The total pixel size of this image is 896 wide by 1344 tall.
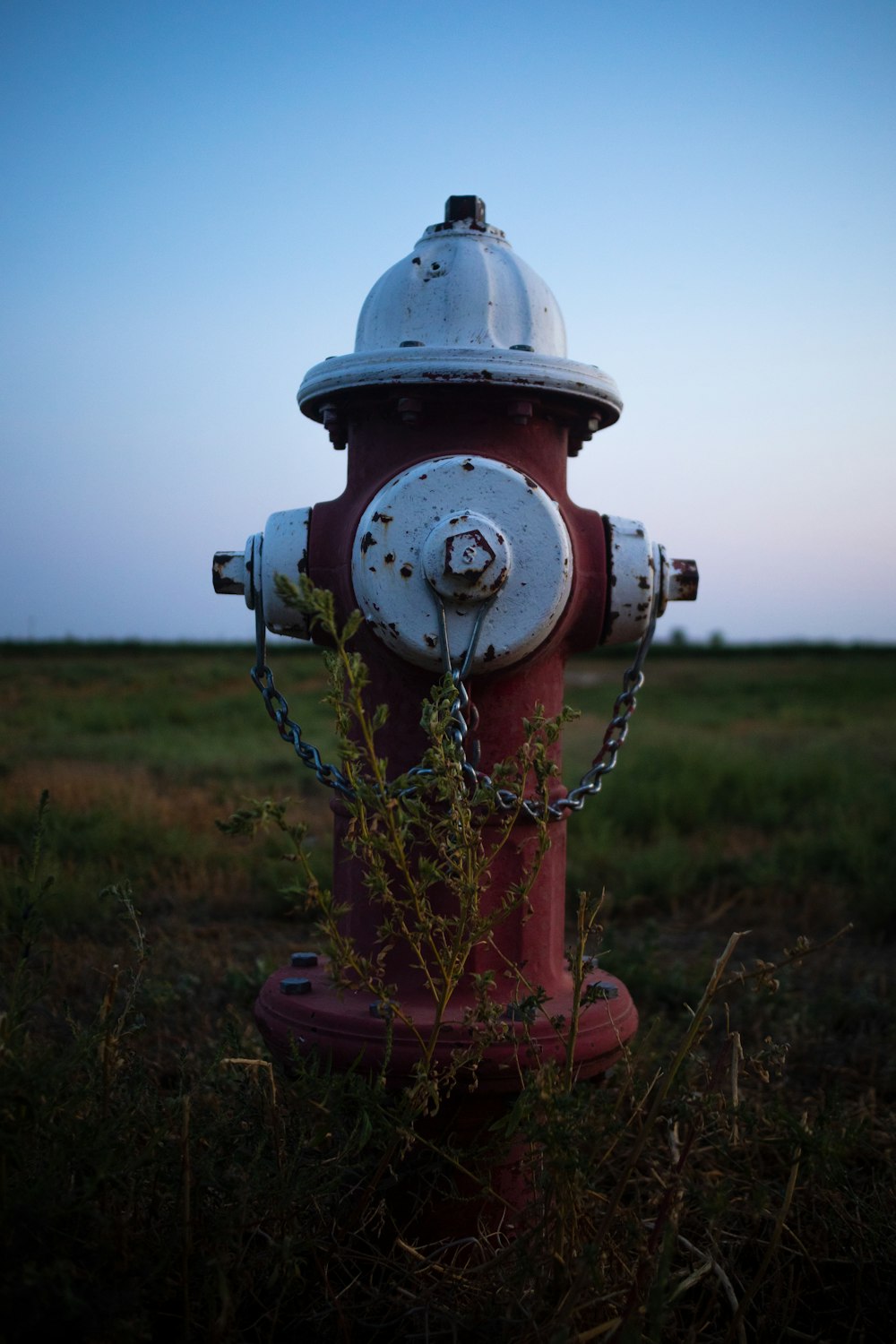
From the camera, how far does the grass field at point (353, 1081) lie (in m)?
1.37

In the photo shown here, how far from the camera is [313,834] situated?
554 centimetres

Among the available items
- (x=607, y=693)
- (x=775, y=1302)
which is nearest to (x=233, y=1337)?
(x=775, y=1302)

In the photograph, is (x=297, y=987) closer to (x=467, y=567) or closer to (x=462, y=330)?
(x=467, y=567)

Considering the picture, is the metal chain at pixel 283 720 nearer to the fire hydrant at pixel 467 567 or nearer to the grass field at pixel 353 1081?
the fire hydrant at pixel 467 567

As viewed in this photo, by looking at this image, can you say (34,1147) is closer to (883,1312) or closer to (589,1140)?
(589,1140)

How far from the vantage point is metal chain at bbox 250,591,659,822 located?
181 centimetres

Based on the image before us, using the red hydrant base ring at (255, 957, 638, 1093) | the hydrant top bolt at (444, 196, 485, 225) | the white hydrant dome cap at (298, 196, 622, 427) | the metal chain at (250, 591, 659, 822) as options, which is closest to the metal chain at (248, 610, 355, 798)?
the metal chain at (250, 591, 659, 822)

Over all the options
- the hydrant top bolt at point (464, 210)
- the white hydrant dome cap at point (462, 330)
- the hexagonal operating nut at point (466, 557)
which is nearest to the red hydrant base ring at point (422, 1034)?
the hexagonal operating nut at point (466, 557)

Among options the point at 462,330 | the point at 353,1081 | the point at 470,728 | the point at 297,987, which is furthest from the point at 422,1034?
the point at 462,330

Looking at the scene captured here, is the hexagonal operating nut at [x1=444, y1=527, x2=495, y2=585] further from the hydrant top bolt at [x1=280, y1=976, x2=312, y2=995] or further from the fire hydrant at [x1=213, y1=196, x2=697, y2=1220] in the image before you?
the hydrant top bolt at [x1=280, y1=976, x2=312, y2=995]

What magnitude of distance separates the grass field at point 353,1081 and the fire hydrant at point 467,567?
179mm

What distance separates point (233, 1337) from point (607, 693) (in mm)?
13962

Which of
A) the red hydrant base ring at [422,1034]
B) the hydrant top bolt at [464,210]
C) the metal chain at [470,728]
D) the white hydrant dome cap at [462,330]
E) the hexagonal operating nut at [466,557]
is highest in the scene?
the hydrant top bolt at [464,210]

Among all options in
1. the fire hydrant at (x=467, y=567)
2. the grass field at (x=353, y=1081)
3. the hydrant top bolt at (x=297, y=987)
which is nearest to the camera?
the grass field at (x=353, y=1081)
